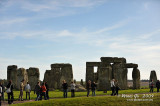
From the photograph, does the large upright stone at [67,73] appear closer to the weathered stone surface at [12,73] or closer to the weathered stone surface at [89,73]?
the weathered stone surface at [89,73]

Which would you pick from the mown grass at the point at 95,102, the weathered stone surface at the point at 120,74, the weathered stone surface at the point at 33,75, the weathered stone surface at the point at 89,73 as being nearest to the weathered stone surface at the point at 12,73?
the weathered stone surface at the point at 33,75

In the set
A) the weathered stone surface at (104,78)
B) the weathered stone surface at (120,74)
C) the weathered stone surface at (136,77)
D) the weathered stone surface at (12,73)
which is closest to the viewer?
the weathered stone surface at (104,78)

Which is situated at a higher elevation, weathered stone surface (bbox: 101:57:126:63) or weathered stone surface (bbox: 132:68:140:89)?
weathered stone surface (bbox: 101:57:126:63)

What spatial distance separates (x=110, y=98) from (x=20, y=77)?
58.4ft

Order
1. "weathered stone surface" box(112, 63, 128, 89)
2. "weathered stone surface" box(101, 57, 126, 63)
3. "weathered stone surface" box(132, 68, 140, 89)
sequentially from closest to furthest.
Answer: "weathered stone surface" box(101, 57, 126, 63) < "weathered stone surface" box(112, 63, 128, 89) < "weathered stone surface" box(132, 68, 140, 89)

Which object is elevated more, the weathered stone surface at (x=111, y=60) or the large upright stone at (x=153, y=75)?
the weathered stone surface at (x=111, y=60)

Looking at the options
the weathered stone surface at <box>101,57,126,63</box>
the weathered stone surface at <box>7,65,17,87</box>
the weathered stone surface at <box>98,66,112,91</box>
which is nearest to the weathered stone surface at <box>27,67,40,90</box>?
the weathered stone surface at <box>7,65,17,87</box>

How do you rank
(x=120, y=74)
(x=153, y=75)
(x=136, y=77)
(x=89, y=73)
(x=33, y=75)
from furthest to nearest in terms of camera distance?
(x=153, y=75) < (x=89, y=73) < (x=136, y=77) < (x=120, y=74) < (x=33, y=75)

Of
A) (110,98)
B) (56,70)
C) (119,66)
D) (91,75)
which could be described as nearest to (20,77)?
(56,70)

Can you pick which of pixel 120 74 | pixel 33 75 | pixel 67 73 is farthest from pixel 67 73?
pixel 120 74

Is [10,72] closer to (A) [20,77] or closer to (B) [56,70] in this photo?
(A) [20,77]

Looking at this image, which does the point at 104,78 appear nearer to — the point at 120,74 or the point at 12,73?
the point at 120,74

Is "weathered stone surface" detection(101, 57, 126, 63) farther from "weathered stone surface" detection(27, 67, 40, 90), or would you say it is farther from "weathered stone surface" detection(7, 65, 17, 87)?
"weathered stone surface" detection(7, 65, 17, 87)

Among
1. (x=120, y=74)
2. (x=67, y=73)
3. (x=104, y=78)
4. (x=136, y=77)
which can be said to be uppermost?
(x=67, y=73)
